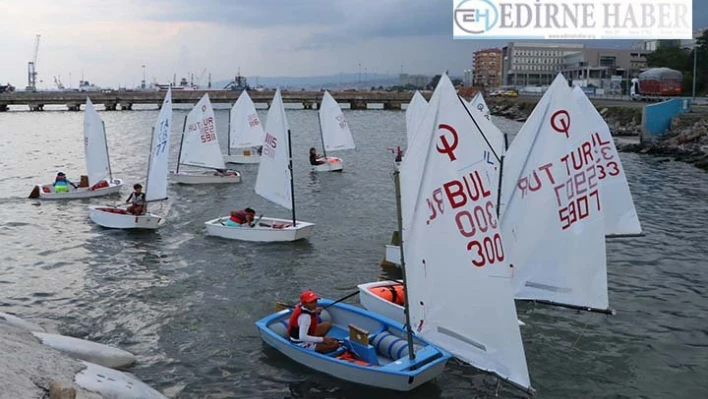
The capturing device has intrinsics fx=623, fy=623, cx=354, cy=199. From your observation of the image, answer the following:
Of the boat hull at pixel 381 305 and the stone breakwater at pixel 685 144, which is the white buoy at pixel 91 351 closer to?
the boat hull at pixel 381 305

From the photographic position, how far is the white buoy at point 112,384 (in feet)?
32.7

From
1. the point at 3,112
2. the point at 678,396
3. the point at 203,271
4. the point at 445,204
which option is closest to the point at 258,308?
the point at 203,271

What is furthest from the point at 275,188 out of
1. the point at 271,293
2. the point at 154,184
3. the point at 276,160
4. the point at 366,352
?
the point at 366,352

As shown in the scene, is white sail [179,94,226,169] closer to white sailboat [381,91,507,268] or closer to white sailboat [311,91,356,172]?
white sailboat [311,91,356,172]

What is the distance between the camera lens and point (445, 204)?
9.35 meters

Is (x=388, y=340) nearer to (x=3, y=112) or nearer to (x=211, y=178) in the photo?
(x=211, y=178)

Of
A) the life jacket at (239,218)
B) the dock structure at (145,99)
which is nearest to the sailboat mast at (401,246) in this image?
the life jacket at (239,218)

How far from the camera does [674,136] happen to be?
49625 mm

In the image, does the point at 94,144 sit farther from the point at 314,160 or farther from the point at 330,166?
the point at 330,166

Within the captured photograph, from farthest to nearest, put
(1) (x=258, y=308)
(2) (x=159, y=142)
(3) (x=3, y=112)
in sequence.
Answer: (3) (x=3, y=112), (2) (x=159, y=142), (1) (x=258, y=308)

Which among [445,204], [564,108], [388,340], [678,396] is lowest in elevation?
[678,396]

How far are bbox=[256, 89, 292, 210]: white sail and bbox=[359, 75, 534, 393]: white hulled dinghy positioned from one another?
1289cm

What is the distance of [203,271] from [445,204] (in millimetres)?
11752

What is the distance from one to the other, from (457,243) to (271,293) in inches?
353
